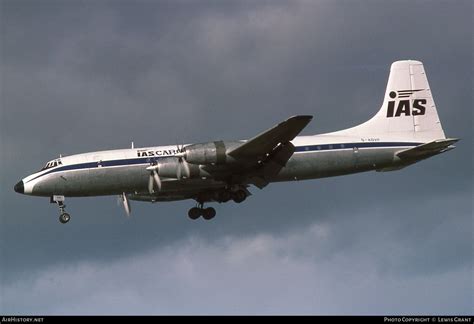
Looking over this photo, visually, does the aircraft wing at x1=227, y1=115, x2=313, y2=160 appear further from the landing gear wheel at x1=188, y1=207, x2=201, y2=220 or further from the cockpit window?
the cockpit window

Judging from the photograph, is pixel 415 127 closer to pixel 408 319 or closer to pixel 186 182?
pixel 186 182

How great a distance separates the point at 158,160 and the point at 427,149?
14.1 m

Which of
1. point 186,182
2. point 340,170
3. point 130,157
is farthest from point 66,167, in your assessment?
point 340,170

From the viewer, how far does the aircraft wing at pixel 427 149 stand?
1647 inches

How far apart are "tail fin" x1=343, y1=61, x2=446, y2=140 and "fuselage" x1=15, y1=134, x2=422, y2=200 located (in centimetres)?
162

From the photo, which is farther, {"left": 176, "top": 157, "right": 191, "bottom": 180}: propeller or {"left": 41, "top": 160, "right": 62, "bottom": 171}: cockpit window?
{"left": 41, "top": 160, "right": 62, "bottom": 171}: cockpit window

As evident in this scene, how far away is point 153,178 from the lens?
4041 cm

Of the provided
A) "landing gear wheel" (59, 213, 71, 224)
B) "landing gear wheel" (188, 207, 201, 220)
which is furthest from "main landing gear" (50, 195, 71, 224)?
"landing gear wheel" (188, 207, 201, 220)

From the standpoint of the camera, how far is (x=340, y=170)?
4256 cm

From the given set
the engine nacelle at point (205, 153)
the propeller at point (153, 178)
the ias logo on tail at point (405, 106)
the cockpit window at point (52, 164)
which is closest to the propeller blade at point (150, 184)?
the propeller at point (153, 178)

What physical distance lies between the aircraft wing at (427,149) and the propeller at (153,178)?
42.4 ft

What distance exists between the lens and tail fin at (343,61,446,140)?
4509 centimetres

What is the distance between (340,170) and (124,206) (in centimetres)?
1148

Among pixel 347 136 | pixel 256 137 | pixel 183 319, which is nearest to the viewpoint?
pixel 183 319
